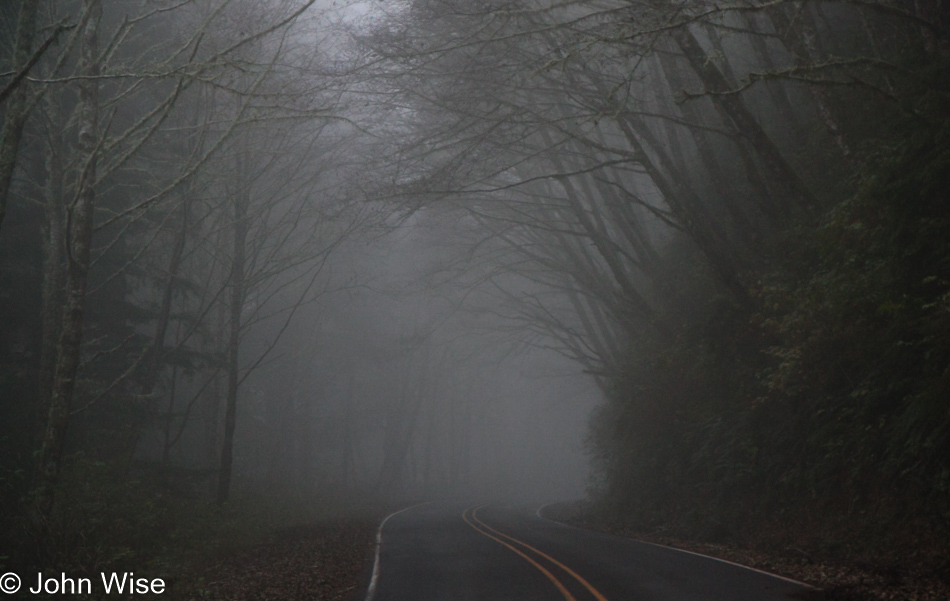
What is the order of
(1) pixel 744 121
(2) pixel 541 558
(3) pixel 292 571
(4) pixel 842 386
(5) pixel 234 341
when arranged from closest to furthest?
1. (3) pixel 292 571
2. (4) pixel 842 386
3. (2) pixel 541 558
4. (1) pixel 744 121
5. (5) pixel 234 341

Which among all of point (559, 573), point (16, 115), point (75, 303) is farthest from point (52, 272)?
point (559, 573)

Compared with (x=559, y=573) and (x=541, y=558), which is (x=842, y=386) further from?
(x=541, y=558)

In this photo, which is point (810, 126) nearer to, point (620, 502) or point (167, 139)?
point (620, 502)

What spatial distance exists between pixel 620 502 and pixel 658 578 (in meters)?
11.5

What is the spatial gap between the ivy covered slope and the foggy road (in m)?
1.71

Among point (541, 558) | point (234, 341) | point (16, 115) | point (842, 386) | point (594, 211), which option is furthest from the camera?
point (594, 211)

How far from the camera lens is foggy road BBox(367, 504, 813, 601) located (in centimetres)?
780

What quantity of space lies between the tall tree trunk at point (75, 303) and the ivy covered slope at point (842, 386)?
1120 cm

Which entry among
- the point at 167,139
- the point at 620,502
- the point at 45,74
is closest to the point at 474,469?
the point at 620,502

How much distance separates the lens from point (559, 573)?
31.2 ft

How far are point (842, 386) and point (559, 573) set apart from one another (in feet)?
18.6

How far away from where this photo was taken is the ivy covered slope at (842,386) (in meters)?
8.24

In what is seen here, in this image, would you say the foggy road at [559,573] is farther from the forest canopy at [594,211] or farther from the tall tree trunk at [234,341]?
the tall tree trunk at [234,341]

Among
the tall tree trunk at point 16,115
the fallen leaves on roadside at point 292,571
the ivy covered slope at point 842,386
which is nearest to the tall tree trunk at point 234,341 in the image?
the fallen leaves on roadside at point 292,571
